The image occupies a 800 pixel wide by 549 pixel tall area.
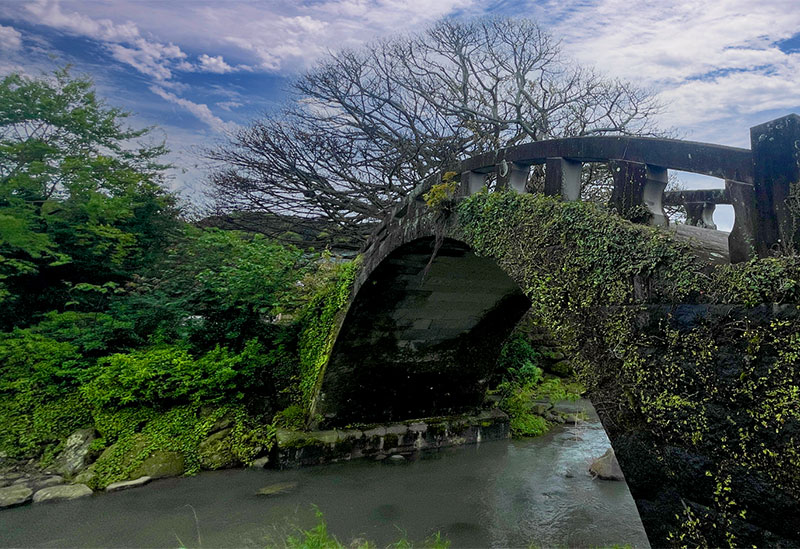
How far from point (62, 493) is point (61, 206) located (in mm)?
4704

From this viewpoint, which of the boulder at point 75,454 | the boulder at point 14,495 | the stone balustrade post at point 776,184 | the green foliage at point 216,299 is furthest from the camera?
the green foliage at point 216,299

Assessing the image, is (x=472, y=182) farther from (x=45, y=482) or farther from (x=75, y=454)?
(x=45, y=482)

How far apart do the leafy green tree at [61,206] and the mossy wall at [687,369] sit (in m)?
7.46

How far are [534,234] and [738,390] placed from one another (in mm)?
1731

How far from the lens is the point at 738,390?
6.63 ft

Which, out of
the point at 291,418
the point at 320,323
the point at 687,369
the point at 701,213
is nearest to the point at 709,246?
the point at 687,369

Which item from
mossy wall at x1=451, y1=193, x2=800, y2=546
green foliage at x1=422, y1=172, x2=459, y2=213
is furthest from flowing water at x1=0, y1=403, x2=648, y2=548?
green foliage at x1=422, y1=172, x2=459, y2=213

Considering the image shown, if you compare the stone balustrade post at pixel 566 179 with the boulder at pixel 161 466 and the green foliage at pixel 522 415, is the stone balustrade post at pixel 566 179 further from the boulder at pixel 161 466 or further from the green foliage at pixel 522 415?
the green foliage at pixel 522 415

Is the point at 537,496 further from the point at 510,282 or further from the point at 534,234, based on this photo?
the point at 534,234

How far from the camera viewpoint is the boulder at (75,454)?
5.95 metres

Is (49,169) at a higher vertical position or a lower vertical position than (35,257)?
higher

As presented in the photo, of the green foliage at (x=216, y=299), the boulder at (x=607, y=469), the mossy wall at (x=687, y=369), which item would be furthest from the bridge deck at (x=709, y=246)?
the green foliage at (x=216, y=299)

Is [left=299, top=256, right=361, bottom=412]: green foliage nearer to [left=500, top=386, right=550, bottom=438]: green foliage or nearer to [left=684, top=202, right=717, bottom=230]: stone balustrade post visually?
[left=500, top=386, right=550, bottom=438]: green foliage

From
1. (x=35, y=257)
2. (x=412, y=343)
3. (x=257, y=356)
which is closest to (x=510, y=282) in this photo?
(x=412, y=343)
